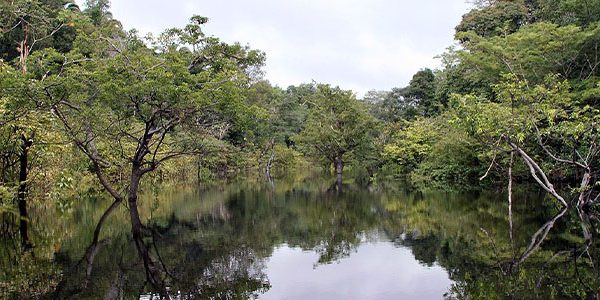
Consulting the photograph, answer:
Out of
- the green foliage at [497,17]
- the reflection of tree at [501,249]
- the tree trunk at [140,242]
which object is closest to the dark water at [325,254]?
the reflection of tree at [501,249]

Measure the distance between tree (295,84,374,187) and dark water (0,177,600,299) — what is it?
15.7 meters

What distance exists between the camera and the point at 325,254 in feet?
37.0

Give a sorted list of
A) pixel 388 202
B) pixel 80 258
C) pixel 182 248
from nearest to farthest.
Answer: pixel 80 258 → pixel 182 248 → pixel 388 202

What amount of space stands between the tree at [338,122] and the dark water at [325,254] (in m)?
15.7

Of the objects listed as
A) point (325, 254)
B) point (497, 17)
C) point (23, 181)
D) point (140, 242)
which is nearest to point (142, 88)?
point (140, 242)

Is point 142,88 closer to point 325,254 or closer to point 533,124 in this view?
point 325,254

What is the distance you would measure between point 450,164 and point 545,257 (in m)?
18.9

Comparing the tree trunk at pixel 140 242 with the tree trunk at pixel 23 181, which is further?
the tree trunk at pixel 23 181

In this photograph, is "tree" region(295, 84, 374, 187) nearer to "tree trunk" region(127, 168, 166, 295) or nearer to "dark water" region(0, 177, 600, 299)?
"dark water" region(0, 177, 600, 299)

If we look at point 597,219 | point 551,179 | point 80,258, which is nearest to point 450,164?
point 551,179

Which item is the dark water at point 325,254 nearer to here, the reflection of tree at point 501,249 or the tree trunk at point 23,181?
the reflection of tree at point 501,249

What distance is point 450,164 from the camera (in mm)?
28344

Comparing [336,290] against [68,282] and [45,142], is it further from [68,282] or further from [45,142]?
[45,142]

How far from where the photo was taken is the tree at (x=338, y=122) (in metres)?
34.3
